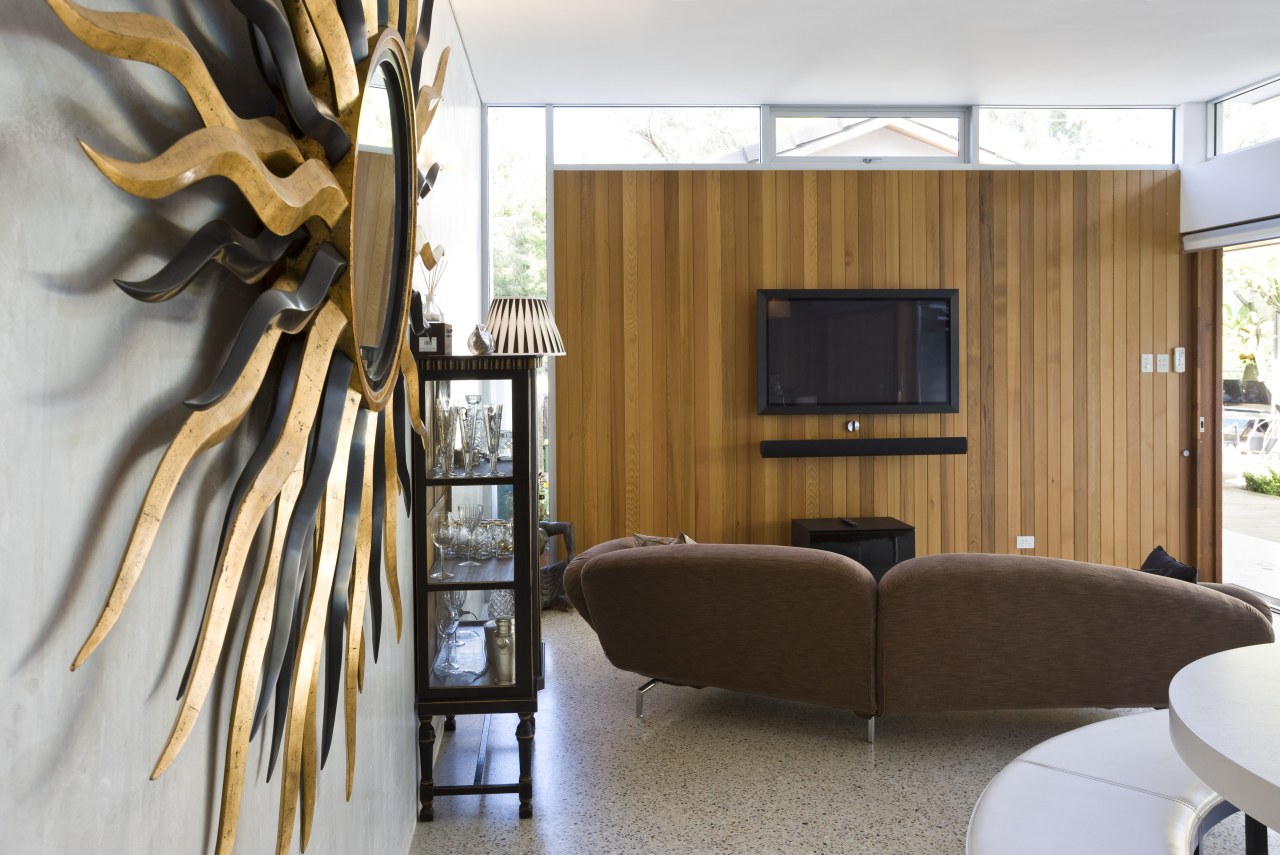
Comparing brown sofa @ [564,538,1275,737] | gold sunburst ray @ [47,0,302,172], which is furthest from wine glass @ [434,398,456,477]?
gold sunburst ray @ [47,0,302,172]

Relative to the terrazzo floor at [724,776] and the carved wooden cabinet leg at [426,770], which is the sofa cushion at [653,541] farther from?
the carved wooden cabinet leg at [426,770]

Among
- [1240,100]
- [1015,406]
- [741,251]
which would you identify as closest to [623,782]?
[741,251]

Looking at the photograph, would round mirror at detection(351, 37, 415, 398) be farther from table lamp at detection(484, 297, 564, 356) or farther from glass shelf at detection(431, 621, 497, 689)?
table lamp at detection(484, 297, 564, 356)

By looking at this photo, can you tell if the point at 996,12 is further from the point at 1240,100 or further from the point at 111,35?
the point at 111,35

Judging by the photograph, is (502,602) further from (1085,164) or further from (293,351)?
(1085,164)

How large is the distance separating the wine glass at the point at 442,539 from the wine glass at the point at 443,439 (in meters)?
0.17

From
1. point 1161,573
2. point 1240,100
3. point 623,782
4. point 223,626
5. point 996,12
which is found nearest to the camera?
point 223,626

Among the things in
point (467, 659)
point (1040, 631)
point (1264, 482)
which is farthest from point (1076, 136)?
point (467, 659)

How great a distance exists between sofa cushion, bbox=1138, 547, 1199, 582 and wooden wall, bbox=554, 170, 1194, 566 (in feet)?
7.48

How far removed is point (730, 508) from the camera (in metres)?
5.59

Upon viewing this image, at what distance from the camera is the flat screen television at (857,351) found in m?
5.50

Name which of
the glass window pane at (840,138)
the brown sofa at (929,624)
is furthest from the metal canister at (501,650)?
the glass window pane at (840,138)

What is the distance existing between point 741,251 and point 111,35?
5.01 m

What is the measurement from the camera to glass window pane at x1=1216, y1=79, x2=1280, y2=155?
5188 millimetres
